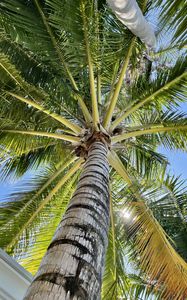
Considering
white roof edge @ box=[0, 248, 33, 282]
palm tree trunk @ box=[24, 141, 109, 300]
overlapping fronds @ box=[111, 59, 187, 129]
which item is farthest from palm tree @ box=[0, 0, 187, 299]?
white roof edge @ box=[0, 248, 33, 282]

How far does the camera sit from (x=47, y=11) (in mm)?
5527

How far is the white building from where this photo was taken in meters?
3.24

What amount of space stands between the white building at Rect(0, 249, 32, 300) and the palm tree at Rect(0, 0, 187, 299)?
4.46 feet

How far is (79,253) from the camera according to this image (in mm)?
2156

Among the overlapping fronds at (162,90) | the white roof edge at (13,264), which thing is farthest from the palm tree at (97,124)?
the white roof edge at (13,264)

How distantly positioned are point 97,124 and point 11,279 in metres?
2.63

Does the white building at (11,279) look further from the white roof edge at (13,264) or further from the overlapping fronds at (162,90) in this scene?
the overlapping fronds at (162,90)

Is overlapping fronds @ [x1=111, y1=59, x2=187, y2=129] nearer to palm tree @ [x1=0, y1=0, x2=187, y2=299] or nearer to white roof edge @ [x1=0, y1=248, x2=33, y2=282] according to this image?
palm tree @ [x1=0, y1=0, x2=187, y2=299]

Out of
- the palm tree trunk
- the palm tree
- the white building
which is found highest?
the palm tree

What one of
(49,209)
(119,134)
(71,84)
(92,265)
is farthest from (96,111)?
(92,265)

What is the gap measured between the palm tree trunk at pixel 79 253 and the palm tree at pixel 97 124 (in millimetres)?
1022

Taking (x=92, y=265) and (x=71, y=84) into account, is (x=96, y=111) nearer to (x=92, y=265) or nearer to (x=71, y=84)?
(x=71, y=84)

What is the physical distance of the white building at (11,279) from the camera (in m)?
3.24

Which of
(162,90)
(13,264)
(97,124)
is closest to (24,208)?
(97,124)
